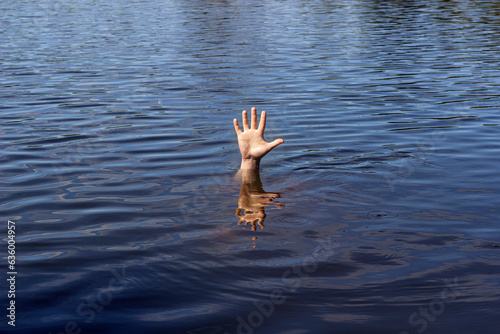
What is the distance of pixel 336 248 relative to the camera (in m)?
6.12

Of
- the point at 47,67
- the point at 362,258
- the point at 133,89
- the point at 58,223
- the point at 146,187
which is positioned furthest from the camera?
the point at 47,67

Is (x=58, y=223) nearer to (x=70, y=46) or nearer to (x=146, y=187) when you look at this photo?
(x=146, y=187)

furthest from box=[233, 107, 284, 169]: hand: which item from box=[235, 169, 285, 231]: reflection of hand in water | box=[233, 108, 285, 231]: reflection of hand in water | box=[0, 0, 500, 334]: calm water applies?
box=[0, 0, 500, 334]: calm water

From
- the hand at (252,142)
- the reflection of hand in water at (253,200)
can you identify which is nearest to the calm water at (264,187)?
the reflection of hand in water at (253,200)

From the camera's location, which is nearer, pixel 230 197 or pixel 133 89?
pixel 230 197

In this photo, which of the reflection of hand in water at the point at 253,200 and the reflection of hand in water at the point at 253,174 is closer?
the reflection of hand in water at the point at 253,200

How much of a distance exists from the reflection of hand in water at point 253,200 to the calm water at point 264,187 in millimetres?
126

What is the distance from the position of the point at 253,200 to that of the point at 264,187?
0.57 m

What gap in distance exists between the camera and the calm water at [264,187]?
16.3ft

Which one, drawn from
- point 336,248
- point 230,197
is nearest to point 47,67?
point 230,197

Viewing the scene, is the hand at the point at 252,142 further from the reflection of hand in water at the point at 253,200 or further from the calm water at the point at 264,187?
the calm water at the point at 264,187

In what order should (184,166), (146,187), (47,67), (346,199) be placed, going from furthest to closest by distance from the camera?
(47,67) < (184,166) < (146,187) < (346,199)

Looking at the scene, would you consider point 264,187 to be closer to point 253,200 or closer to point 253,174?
point 253,174

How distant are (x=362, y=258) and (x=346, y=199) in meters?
1.84
